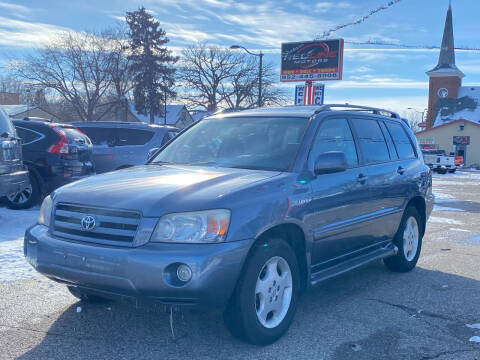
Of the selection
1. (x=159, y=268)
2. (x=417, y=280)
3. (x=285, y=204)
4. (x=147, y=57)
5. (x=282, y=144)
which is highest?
(x=147, y=57)

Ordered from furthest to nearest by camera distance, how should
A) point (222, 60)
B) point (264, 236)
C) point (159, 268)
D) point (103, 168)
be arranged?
point (222, 60), point (103, 168), point (264, 236), point (159, 268)

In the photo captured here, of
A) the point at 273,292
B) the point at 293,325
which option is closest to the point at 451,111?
the point at 293,325

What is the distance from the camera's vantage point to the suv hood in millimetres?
3424

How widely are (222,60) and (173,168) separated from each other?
159 feet

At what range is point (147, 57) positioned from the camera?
160 feet

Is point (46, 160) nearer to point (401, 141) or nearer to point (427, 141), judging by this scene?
point (401, 141)

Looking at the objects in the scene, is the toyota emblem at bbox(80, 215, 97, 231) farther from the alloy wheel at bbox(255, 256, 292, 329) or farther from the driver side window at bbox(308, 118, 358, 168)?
the driver side window at bbox(308, 118, 358, 168)

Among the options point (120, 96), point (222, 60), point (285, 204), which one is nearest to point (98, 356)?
point (285, 204)

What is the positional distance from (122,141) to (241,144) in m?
7.44

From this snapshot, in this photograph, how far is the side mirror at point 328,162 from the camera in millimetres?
4207

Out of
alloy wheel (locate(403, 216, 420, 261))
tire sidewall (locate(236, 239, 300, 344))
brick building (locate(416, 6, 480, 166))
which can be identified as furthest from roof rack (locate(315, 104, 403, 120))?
brick building (locate(416, 6, 480, 166))

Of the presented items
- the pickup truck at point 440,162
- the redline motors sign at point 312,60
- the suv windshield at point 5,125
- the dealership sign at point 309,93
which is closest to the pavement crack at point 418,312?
the suv windshield at point 5,125

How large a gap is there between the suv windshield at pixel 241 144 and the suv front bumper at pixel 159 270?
1.13 m

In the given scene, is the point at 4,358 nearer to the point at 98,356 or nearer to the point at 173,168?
the point at 98,356
